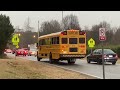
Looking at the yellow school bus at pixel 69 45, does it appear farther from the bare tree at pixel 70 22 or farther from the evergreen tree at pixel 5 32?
the bare tree at pixel 70 22

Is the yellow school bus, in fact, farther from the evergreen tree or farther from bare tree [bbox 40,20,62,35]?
bare tree [bbox 40,20,62,35]

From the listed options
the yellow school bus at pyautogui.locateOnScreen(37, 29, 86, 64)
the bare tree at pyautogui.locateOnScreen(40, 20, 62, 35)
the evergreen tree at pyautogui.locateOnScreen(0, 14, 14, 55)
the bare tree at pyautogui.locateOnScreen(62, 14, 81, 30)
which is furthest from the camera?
the bare tree at pyautogui.locateOnScreen(40, 20, 62, 35)

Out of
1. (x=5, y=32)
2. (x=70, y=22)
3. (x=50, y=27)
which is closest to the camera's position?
(x=5, y=32)

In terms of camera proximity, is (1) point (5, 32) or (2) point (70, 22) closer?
(1) point (5, 32)

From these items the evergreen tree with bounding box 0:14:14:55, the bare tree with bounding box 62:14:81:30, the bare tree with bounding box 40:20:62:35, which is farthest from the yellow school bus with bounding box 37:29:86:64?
the bare tree with bounding box 40:20:62:35

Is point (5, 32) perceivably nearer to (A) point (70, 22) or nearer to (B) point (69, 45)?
(B) point (69, 45)

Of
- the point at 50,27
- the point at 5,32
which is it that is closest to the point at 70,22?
the point at 50,27

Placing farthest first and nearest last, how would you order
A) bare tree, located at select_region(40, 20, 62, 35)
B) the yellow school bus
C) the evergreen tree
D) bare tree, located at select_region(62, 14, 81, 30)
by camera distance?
1. bare tree, located at select_region(40, 20, 62, 35)
2. bare tree, located at select_region(62, 14, 81, 30)
3. the evergreen tree
4. the yellow school bus

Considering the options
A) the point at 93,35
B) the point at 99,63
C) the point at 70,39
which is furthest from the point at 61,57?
the point at 93,35

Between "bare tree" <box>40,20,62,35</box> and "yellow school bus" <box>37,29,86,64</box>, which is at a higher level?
"bare tree" <box>40,20,62,35</box>

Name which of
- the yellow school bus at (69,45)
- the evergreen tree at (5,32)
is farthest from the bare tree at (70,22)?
the yellow school bus at (69,45)

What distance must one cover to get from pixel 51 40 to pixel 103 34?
575 inches
